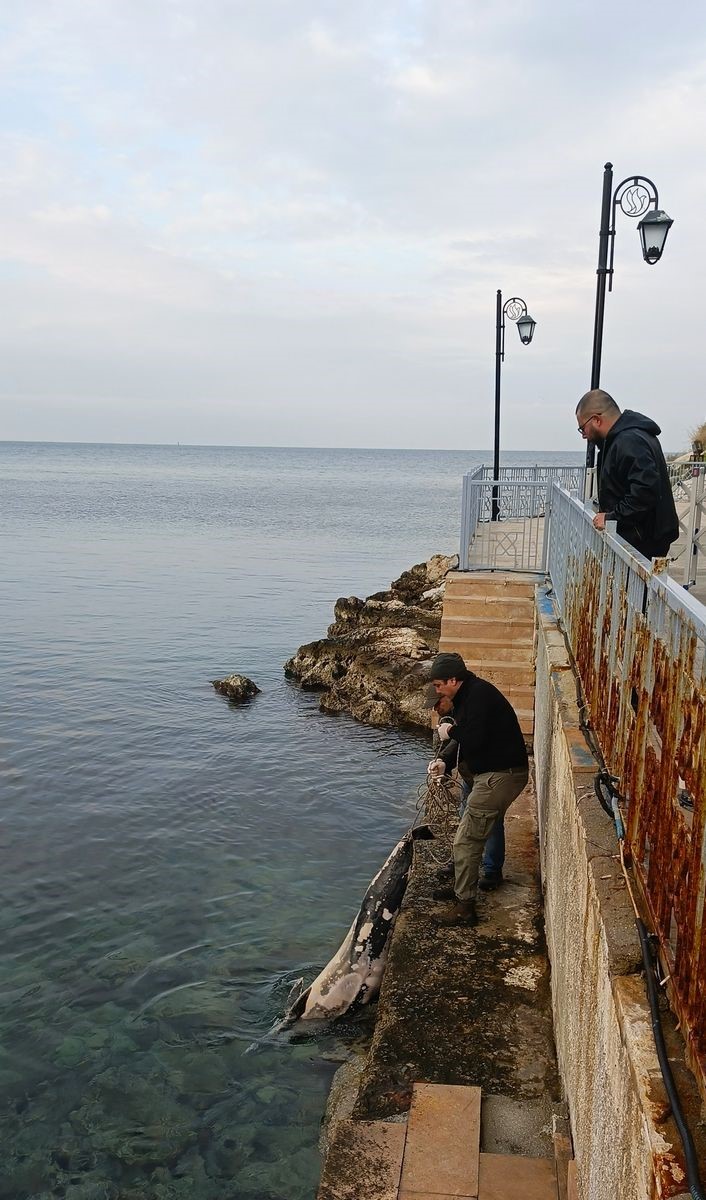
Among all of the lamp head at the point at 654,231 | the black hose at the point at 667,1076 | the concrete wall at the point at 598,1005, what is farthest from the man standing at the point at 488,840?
the lamp head at the point at 654,231

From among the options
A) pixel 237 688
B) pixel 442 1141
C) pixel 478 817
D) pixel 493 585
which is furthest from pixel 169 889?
pixel 237 688

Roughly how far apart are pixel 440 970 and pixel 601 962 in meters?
3.11

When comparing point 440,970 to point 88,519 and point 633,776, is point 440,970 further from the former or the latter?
point 88,519

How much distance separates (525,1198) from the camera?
3926mm

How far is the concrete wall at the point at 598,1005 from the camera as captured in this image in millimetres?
2125

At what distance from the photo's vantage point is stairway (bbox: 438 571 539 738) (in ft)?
36.4

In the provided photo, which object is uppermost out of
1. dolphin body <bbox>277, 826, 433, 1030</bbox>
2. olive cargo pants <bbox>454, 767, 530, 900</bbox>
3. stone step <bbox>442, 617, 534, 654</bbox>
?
stone step <bbox>442, 617, 534, 654</bbox>

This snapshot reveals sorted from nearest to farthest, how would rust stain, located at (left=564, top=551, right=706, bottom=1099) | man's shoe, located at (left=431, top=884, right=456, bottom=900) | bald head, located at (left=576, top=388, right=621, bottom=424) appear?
rust stain, located at (left=564, top=551, right=706, bottom=1099), bald head, located at (left=576, top=388, right=621, bottom=424), man's shoe, located at (left=431, top=884, right=456, bottom=900)

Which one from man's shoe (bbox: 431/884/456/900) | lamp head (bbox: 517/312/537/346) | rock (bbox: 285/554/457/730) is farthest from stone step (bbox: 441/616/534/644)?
lamp head (bbox: 517/312/537/346)

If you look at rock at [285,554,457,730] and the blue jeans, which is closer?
the blue jeans

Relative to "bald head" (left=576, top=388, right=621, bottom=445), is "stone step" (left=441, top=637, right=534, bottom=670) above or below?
below

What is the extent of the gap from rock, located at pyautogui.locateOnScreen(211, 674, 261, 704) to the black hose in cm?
1431

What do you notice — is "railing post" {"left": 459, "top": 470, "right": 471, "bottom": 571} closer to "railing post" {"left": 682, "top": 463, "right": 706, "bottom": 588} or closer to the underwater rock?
"railing post" {"left": 682, "top": 463, "right": 706, "bottom": 588}

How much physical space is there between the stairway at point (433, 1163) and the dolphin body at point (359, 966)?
2.06 metres
